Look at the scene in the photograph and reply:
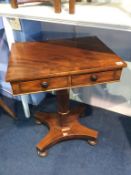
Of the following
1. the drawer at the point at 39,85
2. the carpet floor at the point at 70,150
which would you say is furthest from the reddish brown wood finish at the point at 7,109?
the drawer at the point at 39,85

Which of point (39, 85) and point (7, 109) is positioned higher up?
point (39, 85)

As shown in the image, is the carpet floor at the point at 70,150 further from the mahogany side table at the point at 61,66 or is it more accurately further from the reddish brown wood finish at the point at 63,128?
the mahogany side table at the point at 61,66

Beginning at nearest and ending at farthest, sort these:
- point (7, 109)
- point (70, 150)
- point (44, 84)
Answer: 1. point (44, 84)
2. point (70, 150)
3. point (7, 109)

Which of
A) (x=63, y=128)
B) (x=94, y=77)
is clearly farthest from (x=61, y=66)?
(x=63, y=128)

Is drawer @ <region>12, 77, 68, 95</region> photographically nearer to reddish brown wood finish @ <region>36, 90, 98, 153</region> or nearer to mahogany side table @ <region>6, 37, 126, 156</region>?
mahogany side table @ <region>6, 37, 126, 156</region>

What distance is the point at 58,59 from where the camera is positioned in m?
1.06

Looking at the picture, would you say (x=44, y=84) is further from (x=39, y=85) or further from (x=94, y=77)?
(x=94, y=77)

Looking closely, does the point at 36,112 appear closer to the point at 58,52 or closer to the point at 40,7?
the point at 58,52

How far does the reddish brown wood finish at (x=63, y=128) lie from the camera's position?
1328mm

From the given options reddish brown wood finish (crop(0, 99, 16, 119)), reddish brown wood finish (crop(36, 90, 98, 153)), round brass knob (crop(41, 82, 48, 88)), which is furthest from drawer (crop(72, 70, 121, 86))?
reddish brown wood finish (crop(0, 99, 16, 119))

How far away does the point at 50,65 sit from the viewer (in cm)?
101

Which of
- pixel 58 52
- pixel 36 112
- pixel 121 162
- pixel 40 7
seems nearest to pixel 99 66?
pixel 58 52

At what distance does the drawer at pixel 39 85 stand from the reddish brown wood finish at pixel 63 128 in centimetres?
26

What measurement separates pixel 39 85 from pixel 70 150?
634 millimetres
